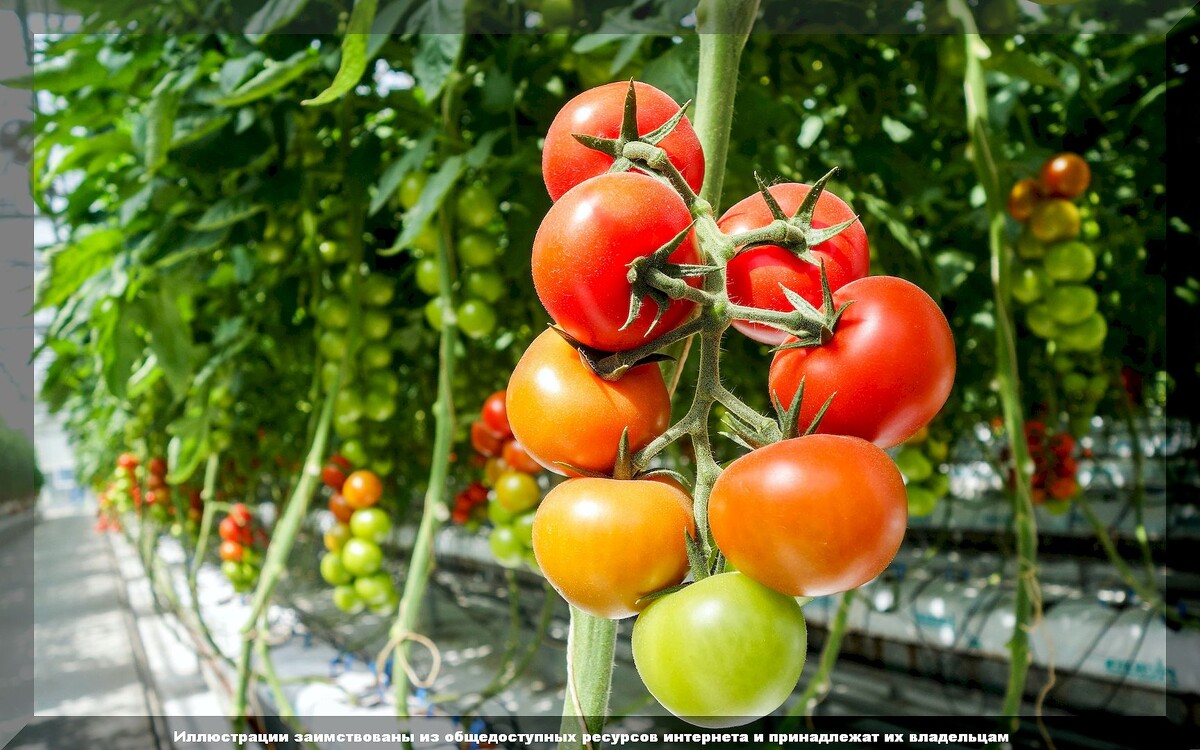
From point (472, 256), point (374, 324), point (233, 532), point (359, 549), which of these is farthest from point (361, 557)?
point (233, 532)

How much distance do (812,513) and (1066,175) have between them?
57 centimetres

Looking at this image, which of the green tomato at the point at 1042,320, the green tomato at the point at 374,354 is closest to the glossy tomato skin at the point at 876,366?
the green tomato at the point at 1042,320

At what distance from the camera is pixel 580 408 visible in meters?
0.18

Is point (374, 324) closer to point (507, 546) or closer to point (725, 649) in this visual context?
point (507, 546)

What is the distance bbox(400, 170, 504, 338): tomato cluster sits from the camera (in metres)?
0.64

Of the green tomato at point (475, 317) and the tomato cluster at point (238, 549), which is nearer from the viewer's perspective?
the green tomato at point (475, 317)

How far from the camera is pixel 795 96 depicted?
0.78m

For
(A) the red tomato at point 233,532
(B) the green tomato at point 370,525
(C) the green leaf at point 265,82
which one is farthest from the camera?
(A) the red tomato at point 233,532

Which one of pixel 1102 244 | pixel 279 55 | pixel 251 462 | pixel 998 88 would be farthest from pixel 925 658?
pixel 279 55

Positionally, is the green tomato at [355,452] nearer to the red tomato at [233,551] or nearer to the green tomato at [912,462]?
the green tomato at [912,462]

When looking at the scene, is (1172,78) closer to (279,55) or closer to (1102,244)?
(1102,244)

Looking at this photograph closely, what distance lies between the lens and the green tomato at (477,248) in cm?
67

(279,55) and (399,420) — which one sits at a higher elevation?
(279,55)

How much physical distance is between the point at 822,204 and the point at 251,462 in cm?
239
